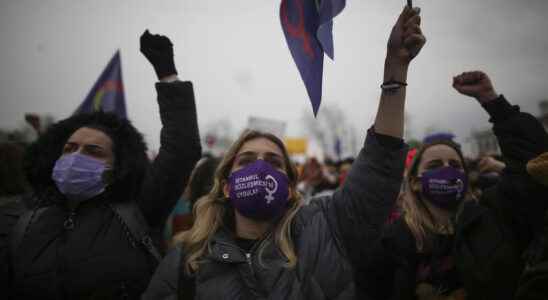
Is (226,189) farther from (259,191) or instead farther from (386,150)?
(386,150)

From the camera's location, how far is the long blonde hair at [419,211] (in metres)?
2.32

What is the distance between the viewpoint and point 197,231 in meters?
1.94

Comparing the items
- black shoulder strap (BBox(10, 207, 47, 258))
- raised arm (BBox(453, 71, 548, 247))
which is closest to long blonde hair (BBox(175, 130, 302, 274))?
black shoulder strap (BBox(10, 207, 47, 258))

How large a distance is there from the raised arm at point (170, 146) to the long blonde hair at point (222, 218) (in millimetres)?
224

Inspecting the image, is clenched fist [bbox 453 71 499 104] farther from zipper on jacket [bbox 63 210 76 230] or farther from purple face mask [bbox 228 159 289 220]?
zipper on jacket [bbox 63 210 76 230]

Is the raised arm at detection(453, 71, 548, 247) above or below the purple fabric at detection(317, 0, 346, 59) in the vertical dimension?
below

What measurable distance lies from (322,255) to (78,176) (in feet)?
5.40

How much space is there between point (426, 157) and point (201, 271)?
1.99m

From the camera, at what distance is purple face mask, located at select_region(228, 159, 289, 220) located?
1845mm

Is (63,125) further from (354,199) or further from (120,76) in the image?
(120,76)

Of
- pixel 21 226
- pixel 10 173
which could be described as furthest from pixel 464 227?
pixel 10 173

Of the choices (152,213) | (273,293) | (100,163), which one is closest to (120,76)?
(100,163)

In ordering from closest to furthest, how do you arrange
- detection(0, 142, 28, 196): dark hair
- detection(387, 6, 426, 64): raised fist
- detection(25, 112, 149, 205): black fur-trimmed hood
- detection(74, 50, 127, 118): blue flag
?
detection(387, 6, 426, 64): raised fist → detection(25, 112, 149, 205): black fur-trimmed hood → detection(0, 142, 28, 196): dark hair → detection(74, 50, 127, 118): blue flag

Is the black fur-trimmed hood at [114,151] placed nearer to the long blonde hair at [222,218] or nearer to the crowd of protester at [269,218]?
the crowd of protester at [269,218]
